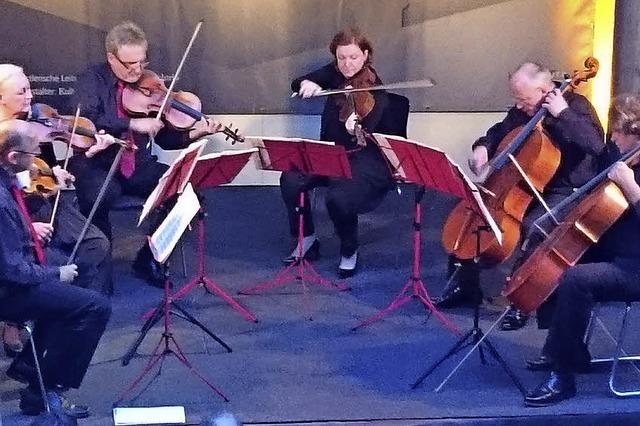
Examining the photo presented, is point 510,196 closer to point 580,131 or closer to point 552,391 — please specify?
point 580,131

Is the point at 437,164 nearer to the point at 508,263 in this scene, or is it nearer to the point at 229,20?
the point at 508,263

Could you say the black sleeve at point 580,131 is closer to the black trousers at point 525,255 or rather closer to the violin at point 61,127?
the black trousers at point 525,255

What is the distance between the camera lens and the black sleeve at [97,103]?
4.76 metres

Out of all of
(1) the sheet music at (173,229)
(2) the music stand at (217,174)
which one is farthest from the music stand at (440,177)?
(1) the sheet music at (173,229)

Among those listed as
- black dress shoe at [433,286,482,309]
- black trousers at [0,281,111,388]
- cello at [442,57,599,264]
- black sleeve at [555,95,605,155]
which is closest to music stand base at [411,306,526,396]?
cello at [442,57,599,264]

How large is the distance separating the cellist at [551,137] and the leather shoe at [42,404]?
163 centimetres

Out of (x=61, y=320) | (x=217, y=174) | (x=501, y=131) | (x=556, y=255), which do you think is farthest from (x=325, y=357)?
(x=501, y=131)

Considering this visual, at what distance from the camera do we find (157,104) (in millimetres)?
4828

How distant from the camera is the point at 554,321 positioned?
362cm

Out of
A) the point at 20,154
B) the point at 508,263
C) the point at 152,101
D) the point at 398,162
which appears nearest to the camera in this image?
the point at 20,154

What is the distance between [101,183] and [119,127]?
281mm

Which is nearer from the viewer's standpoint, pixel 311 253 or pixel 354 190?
pixel 354 190

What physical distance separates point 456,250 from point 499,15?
10.6 ft

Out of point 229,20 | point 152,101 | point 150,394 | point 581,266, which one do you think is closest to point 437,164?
point 581,266
